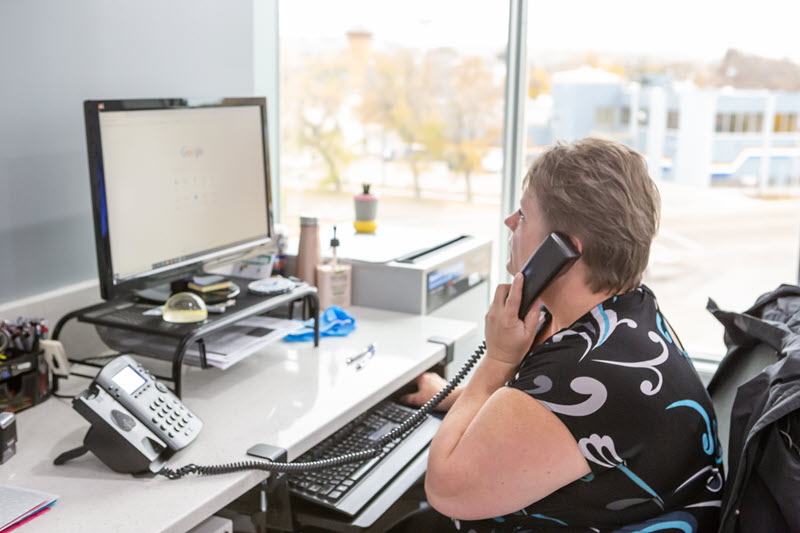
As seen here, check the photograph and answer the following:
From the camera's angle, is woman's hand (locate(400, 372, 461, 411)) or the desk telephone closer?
the desk telephone

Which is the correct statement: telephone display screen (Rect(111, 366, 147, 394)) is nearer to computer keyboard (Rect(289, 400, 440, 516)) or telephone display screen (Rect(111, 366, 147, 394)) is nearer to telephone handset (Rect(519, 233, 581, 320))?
computer keyboard (Rect(289, 400, 440, 516))

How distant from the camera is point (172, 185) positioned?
5.68 ft

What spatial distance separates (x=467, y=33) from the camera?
2.90 metres

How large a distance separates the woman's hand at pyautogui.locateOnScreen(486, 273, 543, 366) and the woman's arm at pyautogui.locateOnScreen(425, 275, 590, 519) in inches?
4.4

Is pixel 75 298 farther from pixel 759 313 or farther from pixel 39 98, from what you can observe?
pixel 759 313

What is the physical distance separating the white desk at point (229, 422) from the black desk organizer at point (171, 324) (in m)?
0.12

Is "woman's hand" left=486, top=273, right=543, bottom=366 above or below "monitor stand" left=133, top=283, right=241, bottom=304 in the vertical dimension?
above

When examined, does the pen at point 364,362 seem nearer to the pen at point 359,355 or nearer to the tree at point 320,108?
the pen at point 359,355

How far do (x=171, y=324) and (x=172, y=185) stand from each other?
1.04 feet

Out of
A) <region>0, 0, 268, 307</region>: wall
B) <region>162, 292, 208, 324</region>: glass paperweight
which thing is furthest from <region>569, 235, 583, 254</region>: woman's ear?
<region>0, 0, 268, 307</region>: wall

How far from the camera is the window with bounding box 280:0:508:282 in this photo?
2.94 m

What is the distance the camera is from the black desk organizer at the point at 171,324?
61.2 inches

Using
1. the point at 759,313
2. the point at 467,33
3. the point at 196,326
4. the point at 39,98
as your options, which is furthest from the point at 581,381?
the point at 467,33

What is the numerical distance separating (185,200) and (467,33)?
1518 mm
